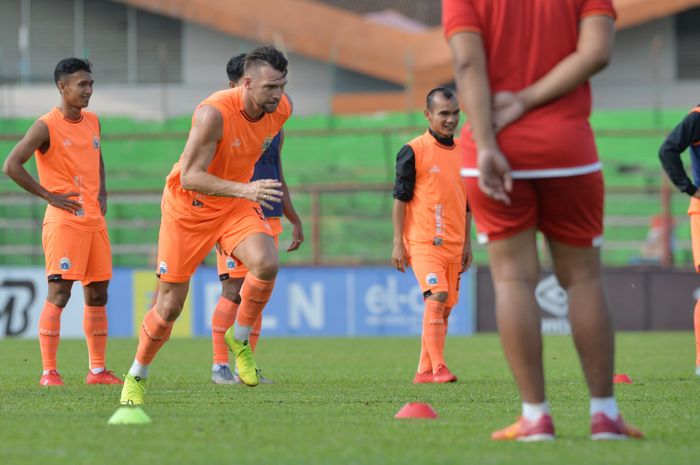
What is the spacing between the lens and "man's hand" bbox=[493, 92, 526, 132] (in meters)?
5.04

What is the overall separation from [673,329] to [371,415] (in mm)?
13344

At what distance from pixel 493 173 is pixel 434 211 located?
5.22 m

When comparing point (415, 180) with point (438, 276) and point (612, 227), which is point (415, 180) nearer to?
point (438, 276)

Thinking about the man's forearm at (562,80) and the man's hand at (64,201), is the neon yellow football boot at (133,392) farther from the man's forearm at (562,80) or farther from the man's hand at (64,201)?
the man's forearm at (562,80)

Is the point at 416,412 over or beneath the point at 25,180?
beneath

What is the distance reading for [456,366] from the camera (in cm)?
1164

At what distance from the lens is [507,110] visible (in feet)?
16.6

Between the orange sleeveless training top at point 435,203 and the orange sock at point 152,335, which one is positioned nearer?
the orange sock at point 152,335

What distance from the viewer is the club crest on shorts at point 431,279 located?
9938 mm

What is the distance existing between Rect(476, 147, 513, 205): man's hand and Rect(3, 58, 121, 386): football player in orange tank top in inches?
208

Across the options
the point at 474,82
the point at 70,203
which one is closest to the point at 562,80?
the point at 474,82

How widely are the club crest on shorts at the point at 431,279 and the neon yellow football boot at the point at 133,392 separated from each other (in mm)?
3182

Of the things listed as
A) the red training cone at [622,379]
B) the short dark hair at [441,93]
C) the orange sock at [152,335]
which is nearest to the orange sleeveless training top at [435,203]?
the short dark hair at [441,93]

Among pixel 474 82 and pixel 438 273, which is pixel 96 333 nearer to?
pixel 438 273
